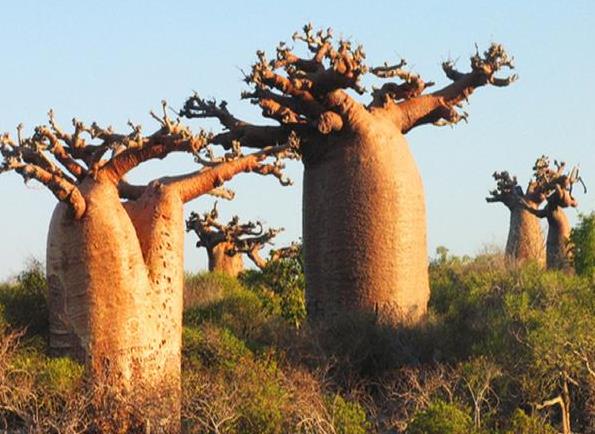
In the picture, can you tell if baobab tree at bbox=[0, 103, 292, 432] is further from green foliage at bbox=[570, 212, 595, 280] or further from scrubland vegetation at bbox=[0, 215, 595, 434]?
green foliage at bbox=[570, 212, 595, 280]

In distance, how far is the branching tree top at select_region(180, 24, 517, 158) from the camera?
524 inches

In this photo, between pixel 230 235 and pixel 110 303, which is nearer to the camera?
pixel 110 303

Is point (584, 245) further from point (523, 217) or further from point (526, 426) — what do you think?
point (526, 426)

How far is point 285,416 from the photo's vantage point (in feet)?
29.9

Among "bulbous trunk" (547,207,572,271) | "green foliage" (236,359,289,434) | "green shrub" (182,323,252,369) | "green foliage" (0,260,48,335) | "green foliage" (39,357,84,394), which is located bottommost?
"green foliage" (236,359,289,434)

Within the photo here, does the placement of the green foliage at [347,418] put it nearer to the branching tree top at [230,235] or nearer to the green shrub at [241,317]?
the green shrub at [241,317]

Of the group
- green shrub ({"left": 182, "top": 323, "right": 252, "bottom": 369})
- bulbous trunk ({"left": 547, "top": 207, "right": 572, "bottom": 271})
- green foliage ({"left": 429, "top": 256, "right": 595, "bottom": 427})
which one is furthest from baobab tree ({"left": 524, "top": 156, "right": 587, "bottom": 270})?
green shrub ({"left": 182, "top": 323, "right": 252, "bottom": 369})

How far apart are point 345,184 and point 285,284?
3474mm

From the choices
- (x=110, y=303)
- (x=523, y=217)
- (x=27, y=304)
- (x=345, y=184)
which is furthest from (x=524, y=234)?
(x=110, y=303)

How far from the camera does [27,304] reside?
37.6ft

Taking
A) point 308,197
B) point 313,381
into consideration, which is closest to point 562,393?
point 313,381

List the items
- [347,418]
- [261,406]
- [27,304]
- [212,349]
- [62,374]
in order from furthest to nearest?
[212,349] < [27,304] < [62,374] < [261,406] < [347,418]

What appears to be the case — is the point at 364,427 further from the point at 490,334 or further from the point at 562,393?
the point at 490,334

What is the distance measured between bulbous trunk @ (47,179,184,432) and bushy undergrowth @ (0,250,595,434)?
0.26 meters
